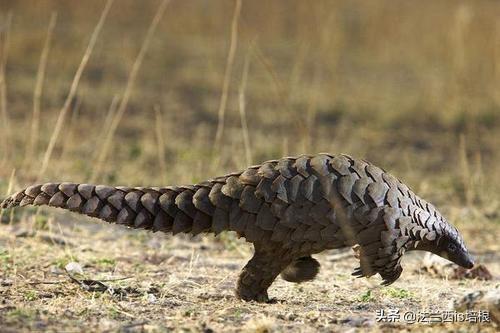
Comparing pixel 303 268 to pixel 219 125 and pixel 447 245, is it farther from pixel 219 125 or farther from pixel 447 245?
pixel 219 125

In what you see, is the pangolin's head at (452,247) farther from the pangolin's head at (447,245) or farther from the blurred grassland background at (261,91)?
the blurred grassland background at (261,91)

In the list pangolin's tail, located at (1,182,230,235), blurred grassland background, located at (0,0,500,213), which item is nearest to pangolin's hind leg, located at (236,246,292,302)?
pangolin's tail, located at (1,182,230,235)

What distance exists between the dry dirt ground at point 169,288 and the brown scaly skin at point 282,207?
27 cm

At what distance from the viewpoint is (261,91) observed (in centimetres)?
1200

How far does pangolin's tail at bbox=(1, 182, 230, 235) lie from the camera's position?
367 cm

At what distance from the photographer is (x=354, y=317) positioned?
12.2 ft

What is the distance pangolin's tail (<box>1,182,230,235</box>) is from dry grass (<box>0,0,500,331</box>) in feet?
1.13

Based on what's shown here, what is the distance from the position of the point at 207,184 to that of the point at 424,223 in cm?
92

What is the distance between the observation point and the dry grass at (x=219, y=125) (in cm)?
408

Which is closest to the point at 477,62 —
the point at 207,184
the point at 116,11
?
the point at 116,11

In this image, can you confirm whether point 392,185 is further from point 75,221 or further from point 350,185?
point 75,221

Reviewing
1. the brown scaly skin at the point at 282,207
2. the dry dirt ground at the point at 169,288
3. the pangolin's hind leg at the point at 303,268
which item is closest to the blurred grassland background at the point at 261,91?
the dry dirt ground at the point at 169,288

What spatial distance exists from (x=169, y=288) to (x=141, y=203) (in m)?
0.68

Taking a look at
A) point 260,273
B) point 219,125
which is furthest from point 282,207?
point 219,125
